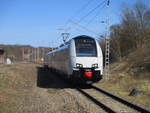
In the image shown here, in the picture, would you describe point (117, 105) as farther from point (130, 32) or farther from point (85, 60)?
point (130, 32)

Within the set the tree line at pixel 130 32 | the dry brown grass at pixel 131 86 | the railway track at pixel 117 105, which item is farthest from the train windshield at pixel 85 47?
the tree line at pixel 130 32

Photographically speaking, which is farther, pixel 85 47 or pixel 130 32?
pixel 130 32

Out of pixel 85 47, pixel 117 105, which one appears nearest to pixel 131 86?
pixel 85 47

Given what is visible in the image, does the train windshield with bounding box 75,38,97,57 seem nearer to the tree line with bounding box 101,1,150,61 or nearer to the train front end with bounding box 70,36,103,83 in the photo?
the train front end with bounding box 70,36,103,83

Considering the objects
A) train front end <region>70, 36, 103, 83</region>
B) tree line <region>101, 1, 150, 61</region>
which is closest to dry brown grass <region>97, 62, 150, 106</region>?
train front end <region>70, 36, 103, 83</region>

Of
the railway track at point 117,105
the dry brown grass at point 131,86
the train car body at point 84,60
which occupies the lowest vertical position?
the railway track at point 117,105

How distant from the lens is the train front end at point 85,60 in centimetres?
1759

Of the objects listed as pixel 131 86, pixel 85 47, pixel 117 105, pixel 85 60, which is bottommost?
pixel 117 105

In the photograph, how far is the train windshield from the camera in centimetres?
1805

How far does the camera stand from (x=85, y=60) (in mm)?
17766

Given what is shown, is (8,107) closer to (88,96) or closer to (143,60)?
(88,96)

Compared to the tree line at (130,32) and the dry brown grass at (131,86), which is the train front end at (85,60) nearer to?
the dry brown grass at (131,86)

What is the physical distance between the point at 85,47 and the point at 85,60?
98 cm

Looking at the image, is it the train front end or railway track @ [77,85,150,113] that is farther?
the train front end
